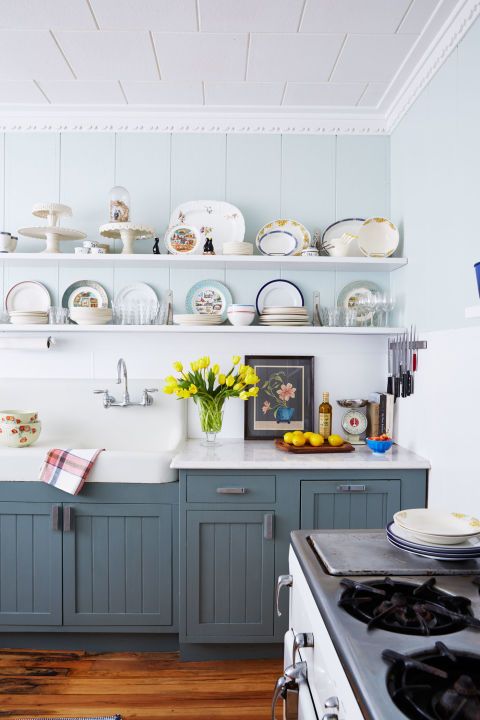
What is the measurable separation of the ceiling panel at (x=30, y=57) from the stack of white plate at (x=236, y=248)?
42.7 inches

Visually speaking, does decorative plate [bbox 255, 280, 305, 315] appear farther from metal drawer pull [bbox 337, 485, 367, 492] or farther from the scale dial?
metal drawer pull [bbox 337, 485, 367, 492]

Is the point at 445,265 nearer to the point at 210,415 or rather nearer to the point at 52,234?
the point at 210,415

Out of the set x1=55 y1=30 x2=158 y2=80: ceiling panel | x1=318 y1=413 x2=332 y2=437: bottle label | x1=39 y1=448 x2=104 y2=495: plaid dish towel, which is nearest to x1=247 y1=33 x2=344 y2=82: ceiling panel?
x1=55 y1=30 x2=158 y2=80: ceiling panel

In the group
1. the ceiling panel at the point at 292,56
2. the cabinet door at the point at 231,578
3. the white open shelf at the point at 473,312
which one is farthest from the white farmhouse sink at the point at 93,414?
the white open shelf at the point at 473,312

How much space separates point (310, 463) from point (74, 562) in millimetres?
1167

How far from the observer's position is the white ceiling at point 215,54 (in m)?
2.12

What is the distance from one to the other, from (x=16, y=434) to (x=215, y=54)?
78.1 inches

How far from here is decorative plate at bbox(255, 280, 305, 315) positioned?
10.2 ft

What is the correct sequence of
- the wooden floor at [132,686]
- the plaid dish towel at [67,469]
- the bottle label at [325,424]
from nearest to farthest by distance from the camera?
the wooden floor at [132,686] → the plaid dish towel at [67,469] → the bottle label at [325,424]

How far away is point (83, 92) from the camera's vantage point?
282 centimetres

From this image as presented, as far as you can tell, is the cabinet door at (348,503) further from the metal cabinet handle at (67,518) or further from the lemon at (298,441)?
the metal cabinet handle at (67,518)

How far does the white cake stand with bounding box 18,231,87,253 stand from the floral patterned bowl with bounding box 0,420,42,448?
0.92 metres

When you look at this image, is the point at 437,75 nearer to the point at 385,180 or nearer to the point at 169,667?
the point at 385,180

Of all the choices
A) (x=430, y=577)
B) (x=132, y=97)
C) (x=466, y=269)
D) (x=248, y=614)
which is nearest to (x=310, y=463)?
(x=248, y=614)
